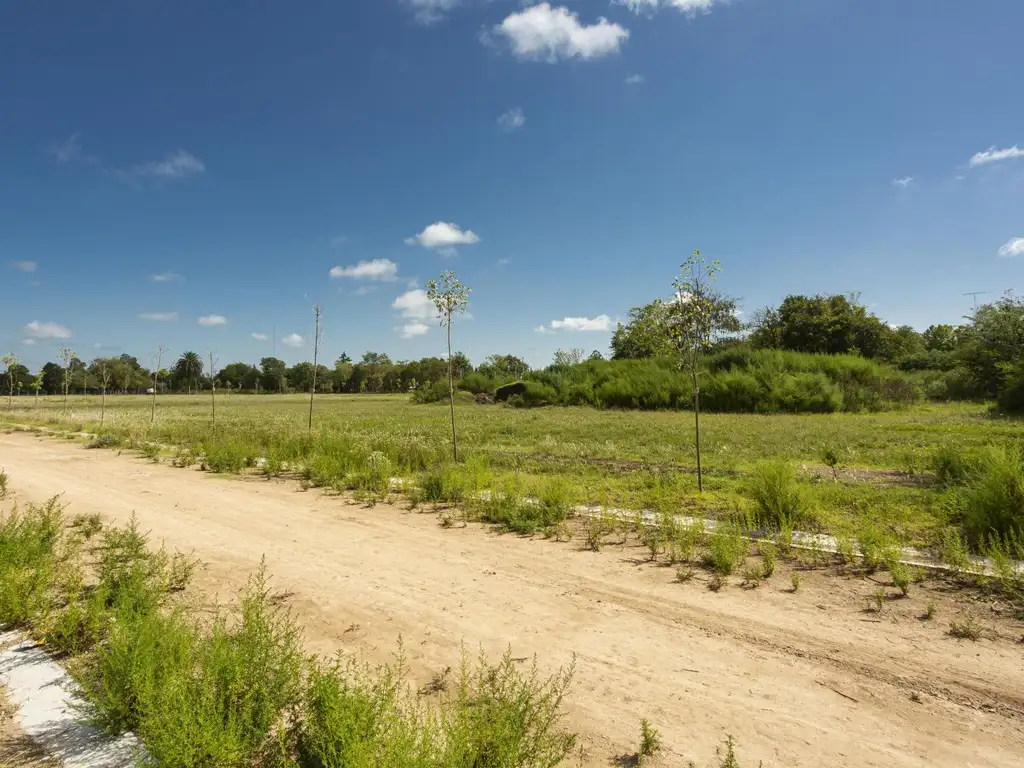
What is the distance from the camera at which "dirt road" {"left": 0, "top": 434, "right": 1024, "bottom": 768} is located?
296 cm

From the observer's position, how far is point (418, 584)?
515 centimetres

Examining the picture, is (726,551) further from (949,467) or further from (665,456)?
(665,456)

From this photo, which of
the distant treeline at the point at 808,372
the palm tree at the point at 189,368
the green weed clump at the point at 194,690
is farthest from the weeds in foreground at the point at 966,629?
the palm tree at the point at 189,368

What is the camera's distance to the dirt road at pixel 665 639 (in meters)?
2.96

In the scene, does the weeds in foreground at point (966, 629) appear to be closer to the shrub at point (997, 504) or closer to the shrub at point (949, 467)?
the shrub at point (997, 504)

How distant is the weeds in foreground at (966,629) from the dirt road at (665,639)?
0.07 m

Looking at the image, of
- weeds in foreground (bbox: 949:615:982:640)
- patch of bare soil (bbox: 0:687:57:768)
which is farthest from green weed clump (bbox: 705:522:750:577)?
patch of bare soil (bbox: 0:687:57:768)

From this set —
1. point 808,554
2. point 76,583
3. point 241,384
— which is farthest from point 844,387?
point 241,384

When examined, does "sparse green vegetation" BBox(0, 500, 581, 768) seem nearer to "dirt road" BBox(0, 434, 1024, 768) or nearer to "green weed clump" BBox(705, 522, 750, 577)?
"dirt road" BBox(0, 434, 1024, 768)

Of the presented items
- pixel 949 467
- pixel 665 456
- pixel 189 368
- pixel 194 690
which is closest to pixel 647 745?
pixel 194 690

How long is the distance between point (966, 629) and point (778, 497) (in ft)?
9.29

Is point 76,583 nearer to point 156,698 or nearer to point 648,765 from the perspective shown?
point 156,698

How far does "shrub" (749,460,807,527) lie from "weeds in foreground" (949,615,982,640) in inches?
93.4

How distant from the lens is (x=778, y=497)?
6.80 meters
